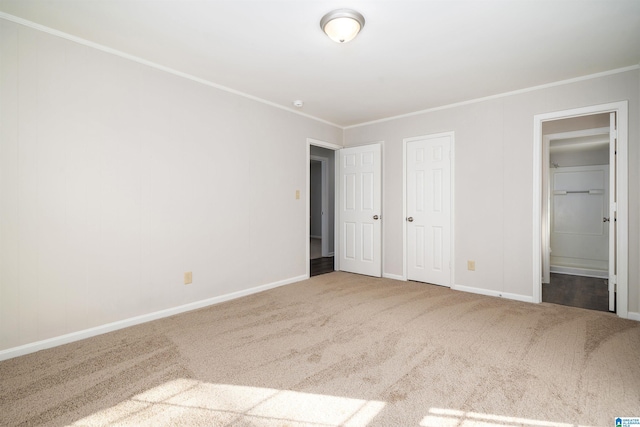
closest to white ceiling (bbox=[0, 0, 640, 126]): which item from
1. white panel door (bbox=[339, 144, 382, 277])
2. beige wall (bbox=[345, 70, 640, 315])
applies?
beige wall (bbox=[345, 70, 640, 315])

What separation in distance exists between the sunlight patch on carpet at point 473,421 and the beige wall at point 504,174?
242 centimetres

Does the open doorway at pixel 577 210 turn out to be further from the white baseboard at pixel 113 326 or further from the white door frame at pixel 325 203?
the white baseboard at pixel 113 326

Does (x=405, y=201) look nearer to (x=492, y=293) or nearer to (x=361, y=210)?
(x=361, y=210)

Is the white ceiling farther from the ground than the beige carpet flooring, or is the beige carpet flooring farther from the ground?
the white ceiling

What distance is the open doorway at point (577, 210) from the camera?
4.65m

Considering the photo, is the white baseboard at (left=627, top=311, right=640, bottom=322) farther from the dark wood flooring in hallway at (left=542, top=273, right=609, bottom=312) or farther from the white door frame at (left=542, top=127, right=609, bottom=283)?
the white door frame at (left=542, top=127, right=609, bottom=283)

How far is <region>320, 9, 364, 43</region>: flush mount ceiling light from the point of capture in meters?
2.19

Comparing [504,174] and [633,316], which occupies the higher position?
[504,174]

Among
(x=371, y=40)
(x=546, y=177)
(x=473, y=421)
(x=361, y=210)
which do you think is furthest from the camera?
(x=361, y=210)

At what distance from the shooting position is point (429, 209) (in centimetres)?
445

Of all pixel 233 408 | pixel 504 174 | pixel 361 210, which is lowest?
pixel 233 408

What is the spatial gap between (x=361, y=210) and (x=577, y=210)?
3.70 metres

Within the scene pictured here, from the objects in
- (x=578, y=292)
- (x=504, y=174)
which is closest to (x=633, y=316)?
(x=578, y=292)

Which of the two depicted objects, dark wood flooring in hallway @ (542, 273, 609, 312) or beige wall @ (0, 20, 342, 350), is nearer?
beige wall @ (0, 20, 342, 350)
